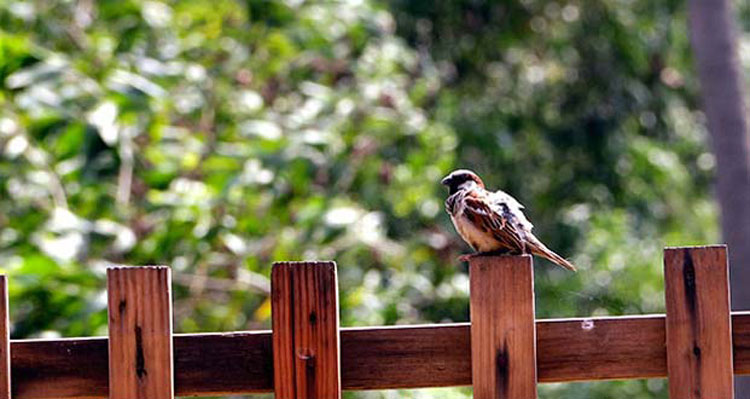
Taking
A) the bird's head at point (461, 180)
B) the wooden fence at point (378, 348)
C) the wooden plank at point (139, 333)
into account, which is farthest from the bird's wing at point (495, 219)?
the wooden plank at point (139, 333)

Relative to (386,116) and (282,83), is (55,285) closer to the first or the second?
(386,116)

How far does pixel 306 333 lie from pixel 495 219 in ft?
2.60

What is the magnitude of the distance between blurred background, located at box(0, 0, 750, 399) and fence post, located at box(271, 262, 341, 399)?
156 cm

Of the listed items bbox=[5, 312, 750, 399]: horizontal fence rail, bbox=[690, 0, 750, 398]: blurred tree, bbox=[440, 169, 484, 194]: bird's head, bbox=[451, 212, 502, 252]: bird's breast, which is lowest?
bbox=[5, 312, 750, 399]: horizontal fence rail

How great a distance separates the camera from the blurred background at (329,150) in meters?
4.30

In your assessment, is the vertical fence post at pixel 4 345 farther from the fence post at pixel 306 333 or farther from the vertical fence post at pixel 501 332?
the vertical fence post at pixel 501 332

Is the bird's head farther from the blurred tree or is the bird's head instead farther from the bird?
the blurred tree

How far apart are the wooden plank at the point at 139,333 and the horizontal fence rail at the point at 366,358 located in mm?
34

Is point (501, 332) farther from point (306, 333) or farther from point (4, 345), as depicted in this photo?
point (4, 345)

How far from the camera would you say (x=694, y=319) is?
7.16 ft

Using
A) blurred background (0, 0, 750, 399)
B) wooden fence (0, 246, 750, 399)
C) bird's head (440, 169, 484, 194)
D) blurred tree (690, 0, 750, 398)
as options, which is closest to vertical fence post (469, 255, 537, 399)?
wooden fence (0, 246, 750, 399)

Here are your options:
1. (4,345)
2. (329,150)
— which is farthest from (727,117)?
(4,345)

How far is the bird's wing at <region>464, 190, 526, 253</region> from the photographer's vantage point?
2.79 meters

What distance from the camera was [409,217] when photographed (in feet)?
23.1
